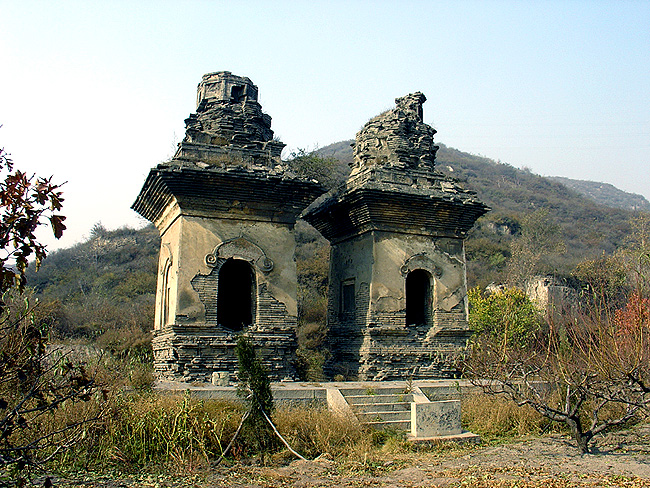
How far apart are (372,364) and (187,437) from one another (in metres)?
6.05

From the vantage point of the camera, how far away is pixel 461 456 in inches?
367

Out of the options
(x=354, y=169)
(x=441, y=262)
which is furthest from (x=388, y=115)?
(x=441, y=262)

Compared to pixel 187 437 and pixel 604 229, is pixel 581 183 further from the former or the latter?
pixel 187 437

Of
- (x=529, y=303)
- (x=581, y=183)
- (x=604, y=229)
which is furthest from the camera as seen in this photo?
→ (x=581, y=183)

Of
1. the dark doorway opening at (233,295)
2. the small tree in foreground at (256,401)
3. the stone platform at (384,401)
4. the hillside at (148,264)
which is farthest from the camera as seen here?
the hillside at (148,264)

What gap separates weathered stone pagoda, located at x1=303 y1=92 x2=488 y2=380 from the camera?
14188 millimetres

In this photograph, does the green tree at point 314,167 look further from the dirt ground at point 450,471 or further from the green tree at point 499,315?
the dirt ground at point 450,471

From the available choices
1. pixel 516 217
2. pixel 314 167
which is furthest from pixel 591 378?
pixel 516 217

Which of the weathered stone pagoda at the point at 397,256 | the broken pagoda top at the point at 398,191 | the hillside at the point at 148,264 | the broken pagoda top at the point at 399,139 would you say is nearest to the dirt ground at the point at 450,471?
the weathered stone pagoda at the point at 397,256

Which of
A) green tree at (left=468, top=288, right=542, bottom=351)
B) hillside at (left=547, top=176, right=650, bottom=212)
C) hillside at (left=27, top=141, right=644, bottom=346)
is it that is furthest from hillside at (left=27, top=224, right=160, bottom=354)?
hillside at (left=547, top=176, right=650, bottom=212)

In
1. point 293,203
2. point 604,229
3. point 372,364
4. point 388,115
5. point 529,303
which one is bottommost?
point 372,364

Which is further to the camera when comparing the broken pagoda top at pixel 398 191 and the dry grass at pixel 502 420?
the broken pagoda top at pixel 398 191

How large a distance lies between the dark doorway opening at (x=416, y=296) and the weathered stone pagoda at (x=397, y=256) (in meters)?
0.03

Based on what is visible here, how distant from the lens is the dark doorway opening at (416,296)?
50.8 feet
